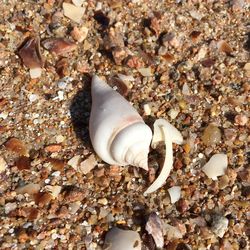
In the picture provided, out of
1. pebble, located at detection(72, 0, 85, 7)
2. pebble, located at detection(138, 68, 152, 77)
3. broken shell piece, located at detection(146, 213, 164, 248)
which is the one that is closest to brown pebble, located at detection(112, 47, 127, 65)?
pebble, located at detection(138, 68, 152, 77)

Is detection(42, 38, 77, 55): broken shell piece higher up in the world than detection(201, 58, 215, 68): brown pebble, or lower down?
higher up

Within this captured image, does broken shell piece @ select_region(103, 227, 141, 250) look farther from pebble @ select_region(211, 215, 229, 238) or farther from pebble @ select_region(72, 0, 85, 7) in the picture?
pebble @ select_region(72, 0, 85, 7)

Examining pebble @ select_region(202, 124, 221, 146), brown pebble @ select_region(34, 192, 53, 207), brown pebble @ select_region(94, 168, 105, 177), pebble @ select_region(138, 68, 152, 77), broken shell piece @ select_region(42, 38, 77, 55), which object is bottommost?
brown pebble @ select_region(34, 192, 53, 207)

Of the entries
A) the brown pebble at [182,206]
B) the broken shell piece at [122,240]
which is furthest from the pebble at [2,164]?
the brown pebble at [182,206]

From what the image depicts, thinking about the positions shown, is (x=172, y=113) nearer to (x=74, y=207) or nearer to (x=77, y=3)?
(x=74, y=207)

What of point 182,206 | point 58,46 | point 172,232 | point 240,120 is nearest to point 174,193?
point 182,206

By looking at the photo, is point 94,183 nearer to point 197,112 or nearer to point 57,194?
point 57,194
